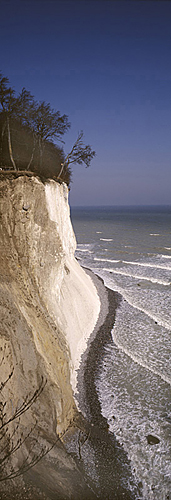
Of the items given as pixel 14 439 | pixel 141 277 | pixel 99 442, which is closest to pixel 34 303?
pixel 14 439

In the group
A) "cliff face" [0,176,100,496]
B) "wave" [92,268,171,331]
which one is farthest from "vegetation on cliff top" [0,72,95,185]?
"wave" [92,268,171,331]

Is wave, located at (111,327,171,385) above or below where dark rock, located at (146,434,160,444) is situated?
above

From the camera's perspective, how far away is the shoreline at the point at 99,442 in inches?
209

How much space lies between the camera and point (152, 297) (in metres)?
16.5

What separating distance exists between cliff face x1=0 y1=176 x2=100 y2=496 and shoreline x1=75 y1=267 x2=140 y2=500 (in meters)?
0.51

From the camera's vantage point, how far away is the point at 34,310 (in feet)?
23.6

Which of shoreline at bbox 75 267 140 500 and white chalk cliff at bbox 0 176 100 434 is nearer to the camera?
shoreline at bbox 75 267 140 500

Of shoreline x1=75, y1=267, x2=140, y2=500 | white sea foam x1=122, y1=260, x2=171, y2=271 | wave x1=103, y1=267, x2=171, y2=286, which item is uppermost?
white sea foam x1=122, y1=260, x2=171, y2=271

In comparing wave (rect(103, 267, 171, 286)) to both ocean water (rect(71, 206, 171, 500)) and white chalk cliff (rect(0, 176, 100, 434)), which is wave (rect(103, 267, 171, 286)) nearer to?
ocean water (rect(71, 206, 171, 500))

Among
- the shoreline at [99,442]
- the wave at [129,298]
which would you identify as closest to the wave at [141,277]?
the wave at [129,298]

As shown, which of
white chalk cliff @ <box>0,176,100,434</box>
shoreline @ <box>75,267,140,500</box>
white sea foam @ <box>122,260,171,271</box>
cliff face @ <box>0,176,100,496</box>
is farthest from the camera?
white sea foam @ <box>122,260,171,271</box>

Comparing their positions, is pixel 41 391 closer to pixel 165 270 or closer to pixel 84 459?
pixel 84 459

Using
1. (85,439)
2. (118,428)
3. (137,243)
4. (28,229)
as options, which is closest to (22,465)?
(85,439)

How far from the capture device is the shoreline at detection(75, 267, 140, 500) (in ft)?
17.4
